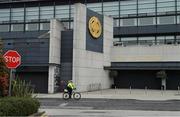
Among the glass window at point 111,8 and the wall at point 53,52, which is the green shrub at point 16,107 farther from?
the glass window at point 111,8

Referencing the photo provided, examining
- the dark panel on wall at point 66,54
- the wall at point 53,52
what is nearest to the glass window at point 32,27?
the dark panel on wall at point 66,54

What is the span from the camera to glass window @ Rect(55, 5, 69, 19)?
2596 inches

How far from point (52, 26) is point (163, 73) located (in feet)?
53.5

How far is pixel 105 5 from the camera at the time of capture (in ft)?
213

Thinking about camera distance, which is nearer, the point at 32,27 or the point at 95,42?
the point at 95,42

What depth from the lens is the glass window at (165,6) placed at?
61.2 m

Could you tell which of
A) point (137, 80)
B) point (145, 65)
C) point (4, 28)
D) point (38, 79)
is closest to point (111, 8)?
point (137, 80)

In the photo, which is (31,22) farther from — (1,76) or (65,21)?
(1,76)

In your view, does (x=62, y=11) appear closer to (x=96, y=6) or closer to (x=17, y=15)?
(x=96, y=6)

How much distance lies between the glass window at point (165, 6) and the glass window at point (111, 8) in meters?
6.86

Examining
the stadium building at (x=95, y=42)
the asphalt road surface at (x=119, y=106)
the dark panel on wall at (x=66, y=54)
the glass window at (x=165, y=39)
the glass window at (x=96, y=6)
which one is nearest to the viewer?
the asphalt road surface at (x=119, y=106)

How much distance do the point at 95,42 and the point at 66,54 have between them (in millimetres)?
5176

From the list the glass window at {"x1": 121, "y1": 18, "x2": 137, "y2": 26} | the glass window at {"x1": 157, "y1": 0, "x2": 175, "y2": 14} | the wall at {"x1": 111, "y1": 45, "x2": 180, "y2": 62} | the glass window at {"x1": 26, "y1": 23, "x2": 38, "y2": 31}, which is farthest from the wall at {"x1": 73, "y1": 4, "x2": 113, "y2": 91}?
the glass window at {"x1": 26, "y1": 23, "x2": 38, "y2": 31}

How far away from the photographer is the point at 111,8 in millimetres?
65000
